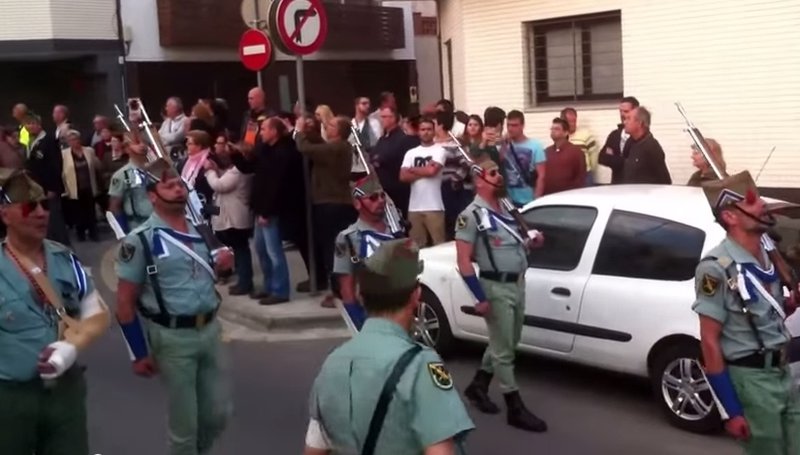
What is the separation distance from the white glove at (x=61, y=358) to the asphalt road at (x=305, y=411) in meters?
2.52

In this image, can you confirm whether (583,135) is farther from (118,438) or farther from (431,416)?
(431,416)

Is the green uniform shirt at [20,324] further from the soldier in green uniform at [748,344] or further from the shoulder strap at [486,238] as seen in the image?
the shoulder strap at [486,238]

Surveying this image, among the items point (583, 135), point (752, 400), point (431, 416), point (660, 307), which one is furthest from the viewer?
point (583, 135)

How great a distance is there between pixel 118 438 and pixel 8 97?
651 inches

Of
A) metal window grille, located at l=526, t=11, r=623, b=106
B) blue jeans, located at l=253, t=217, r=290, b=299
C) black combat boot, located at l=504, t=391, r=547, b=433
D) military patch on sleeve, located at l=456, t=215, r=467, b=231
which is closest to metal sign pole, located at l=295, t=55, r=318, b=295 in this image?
blue jeans, located at l=253, t=217, r=290, b=299

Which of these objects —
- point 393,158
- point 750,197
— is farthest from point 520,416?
point 393,158

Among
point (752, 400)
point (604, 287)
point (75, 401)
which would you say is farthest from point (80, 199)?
point (752, 400)

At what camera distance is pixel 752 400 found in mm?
4855

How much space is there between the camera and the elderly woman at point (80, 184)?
1650cm

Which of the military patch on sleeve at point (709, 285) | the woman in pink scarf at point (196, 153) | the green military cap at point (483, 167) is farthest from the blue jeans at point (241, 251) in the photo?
the military patch on sleeve at point (709, 285)

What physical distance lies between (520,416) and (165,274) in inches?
111

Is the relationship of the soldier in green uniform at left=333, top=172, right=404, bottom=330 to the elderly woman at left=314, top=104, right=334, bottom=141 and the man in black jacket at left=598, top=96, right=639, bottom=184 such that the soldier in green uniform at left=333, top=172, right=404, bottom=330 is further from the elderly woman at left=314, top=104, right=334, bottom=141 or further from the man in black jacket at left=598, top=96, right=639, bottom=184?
the man in black jacket at left=598, top=96, right=639, bottom=184

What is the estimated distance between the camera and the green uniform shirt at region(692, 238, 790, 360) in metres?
4.89

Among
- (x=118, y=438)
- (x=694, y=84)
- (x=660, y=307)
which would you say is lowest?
(x=118, y=438)
